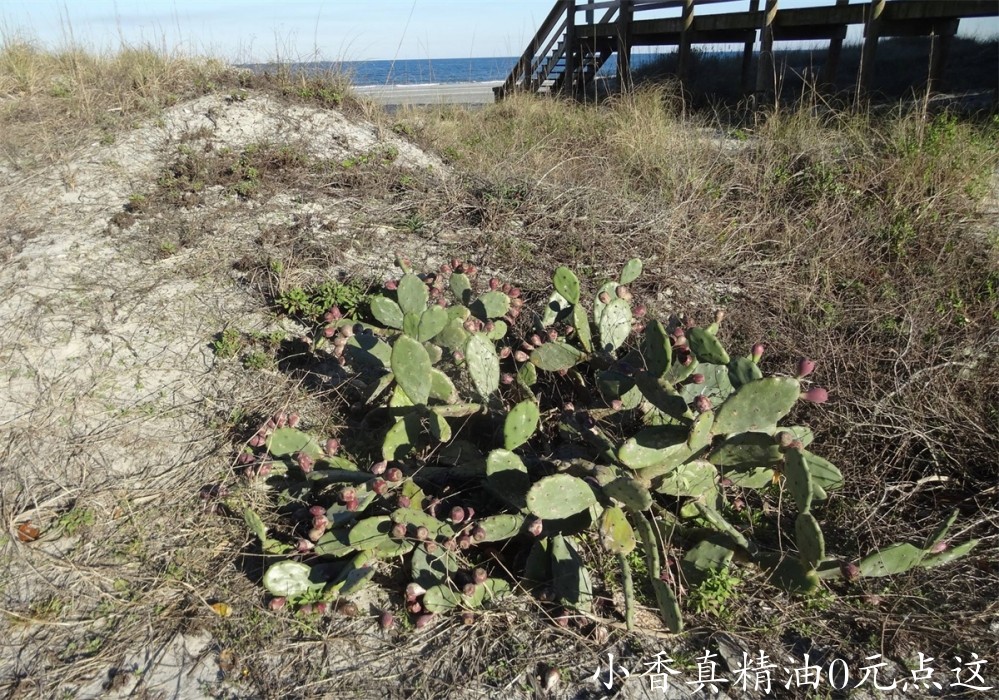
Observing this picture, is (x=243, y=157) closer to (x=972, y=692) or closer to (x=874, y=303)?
(x=874, y=303)

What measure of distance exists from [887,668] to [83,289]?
3926mm

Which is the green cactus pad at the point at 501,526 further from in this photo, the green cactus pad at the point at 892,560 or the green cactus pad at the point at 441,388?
the green cactus pad at the point at 892,560

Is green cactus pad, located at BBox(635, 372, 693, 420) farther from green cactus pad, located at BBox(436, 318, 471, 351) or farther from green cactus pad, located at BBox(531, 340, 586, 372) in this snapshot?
green cactus pad, located at BBox(436, 318, 471, 351)

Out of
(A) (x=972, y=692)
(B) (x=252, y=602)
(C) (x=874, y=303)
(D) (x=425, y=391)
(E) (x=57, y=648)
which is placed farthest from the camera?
→ (C) (x=874, y=303)

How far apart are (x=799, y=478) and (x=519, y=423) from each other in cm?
87

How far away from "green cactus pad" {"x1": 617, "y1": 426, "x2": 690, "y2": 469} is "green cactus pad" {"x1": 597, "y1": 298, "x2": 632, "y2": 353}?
0.76 metres

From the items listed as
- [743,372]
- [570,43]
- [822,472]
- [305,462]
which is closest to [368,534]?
[305,462]

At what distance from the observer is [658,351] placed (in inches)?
93.0

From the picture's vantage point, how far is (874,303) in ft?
11.4

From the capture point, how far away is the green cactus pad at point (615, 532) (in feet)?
6.96

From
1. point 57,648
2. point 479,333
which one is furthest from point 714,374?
point 57,648

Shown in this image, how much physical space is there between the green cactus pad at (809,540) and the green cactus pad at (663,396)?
46 cm

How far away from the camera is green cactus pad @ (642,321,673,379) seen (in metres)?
2.31

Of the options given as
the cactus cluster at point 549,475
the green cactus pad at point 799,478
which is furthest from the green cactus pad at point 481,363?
the green cactus pad at point 799,478
